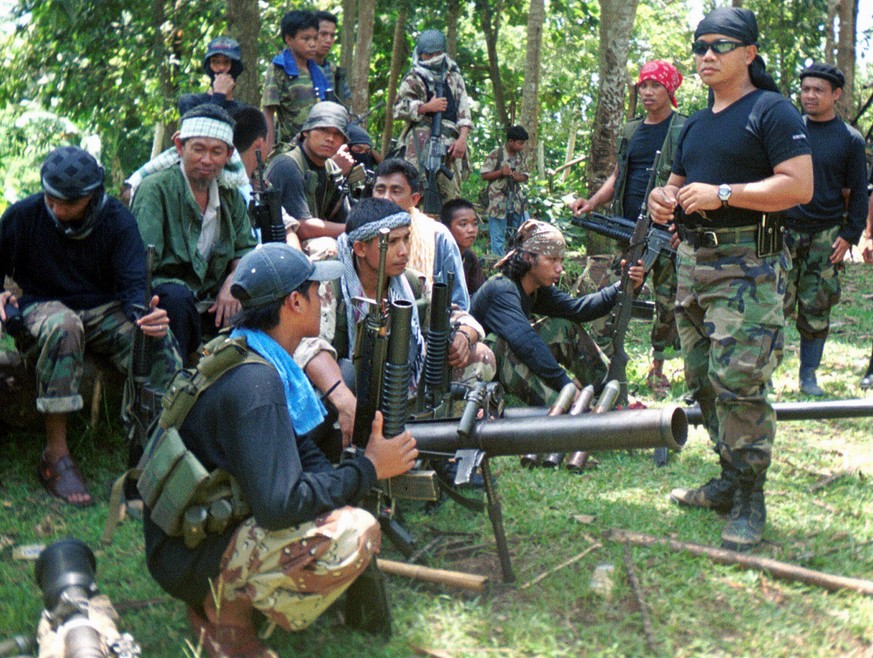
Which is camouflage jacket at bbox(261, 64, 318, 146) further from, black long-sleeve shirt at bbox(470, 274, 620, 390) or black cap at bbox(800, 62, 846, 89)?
black cap at bbox(800, 62, 846, 89)

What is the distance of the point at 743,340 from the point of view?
15.1ft

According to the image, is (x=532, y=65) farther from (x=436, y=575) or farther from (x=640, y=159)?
(x=436, y=575)

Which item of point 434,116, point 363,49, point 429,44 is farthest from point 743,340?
point 363,49

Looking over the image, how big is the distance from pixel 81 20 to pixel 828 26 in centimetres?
1325

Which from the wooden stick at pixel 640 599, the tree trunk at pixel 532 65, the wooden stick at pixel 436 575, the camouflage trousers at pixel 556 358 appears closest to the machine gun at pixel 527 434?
the wooden stick at pixel 436 575

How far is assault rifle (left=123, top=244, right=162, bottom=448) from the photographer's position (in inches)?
204

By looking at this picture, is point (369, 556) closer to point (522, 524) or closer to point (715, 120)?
point (522, 524)

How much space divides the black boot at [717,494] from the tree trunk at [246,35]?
6.88 m

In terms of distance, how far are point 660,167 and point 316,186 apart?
2503 mm

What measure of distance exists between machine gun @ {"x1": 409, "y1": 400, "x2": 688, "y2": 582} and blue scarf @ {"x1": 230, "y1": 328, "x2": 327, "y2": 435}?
0.59 meters

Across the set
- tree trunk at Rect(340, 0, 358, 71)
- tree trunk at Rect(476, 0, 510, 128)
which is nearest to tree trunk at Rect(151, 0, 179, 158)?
tree trunk at Rect(340, 0, 358, 71)

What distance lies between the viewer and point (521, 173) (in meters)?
13.4

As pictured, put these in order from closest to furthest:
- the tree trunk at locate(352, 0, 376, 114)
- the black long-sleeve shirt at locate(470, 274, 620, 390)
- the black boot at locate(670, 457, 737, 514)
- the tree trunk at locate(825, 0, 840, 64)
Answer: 1. the black boot at locate(670, 457, 737, 514)
2. the black long-sleeve shirt at locate(470, 274, 620, 390)
3. the tree trunk at locate(352, 0, 376, 114)
4. the tree trunk at locate(825, 0, 840, 64)

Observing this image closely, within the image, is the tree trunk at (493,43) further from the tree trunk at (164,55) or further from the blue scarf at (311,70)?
the blue scarf at (311,70)
